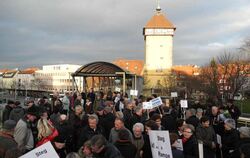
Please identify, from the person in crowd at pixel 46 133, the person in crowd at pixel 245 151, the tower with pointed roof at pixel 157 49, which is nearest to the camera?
the person in crowd at pixel 245 151

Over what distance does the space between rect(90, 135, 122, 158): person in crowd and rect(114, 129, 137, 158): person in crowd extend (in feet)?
2.05

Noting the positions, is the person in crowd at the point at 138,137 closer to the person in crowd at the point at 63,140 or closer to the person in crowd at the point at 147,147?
the person in crowd at the point at 147,147

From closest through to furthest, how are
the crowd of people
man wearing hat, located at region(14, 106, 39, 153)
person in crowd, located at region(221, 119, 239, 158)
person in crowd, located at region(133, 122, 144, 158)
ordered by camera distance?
the crowd of people < person in crowd, located at region(133, 122, 144, 158) < man wearing hat, located at region(14, 106, 39, 153) < person in crowd, located at region(221, 119, 239, 158)

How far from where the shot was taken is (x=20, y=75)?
646ft

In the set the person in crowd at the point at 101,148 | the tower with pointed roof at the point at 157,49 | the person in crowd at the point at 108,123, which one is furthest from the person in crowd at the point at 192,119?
the tower with pointed roof at the point at 157,49

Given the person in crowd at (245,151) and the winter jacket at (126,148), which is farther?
the winter jacket at (126,148)

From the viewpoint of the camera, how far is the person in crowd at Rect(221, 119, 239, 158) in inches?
351

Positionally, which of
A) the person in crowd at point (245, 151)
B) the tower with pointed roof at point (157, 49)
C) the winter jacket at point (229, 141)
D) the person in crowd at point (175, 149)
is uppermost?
the tower with pointed roof at point (157, 49)

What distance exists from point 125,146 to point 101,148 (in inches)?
36.5

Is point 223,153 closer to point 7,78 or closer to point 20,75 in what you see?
point 7,78

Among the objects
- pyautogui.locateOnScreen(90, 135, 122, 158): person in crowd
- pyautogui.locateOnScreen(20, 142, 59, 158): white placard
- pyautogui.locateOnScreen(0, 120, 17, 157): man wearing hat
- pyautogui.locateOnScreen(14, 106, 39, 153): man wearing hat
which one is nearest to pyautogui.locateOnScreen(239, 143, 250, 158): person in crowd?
pyautogui.locateOnScreen(90, 135, 122, 158): person in crowd

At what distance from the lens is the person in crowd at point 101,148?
583 cm

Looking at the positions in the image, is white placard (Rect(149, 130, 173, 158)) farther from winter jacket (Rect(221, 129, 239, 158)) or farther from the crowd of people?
winter jacket (Rect(221, 129, 239, 158))

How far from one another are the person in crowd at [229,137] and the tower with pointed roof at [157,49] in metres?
85.2
